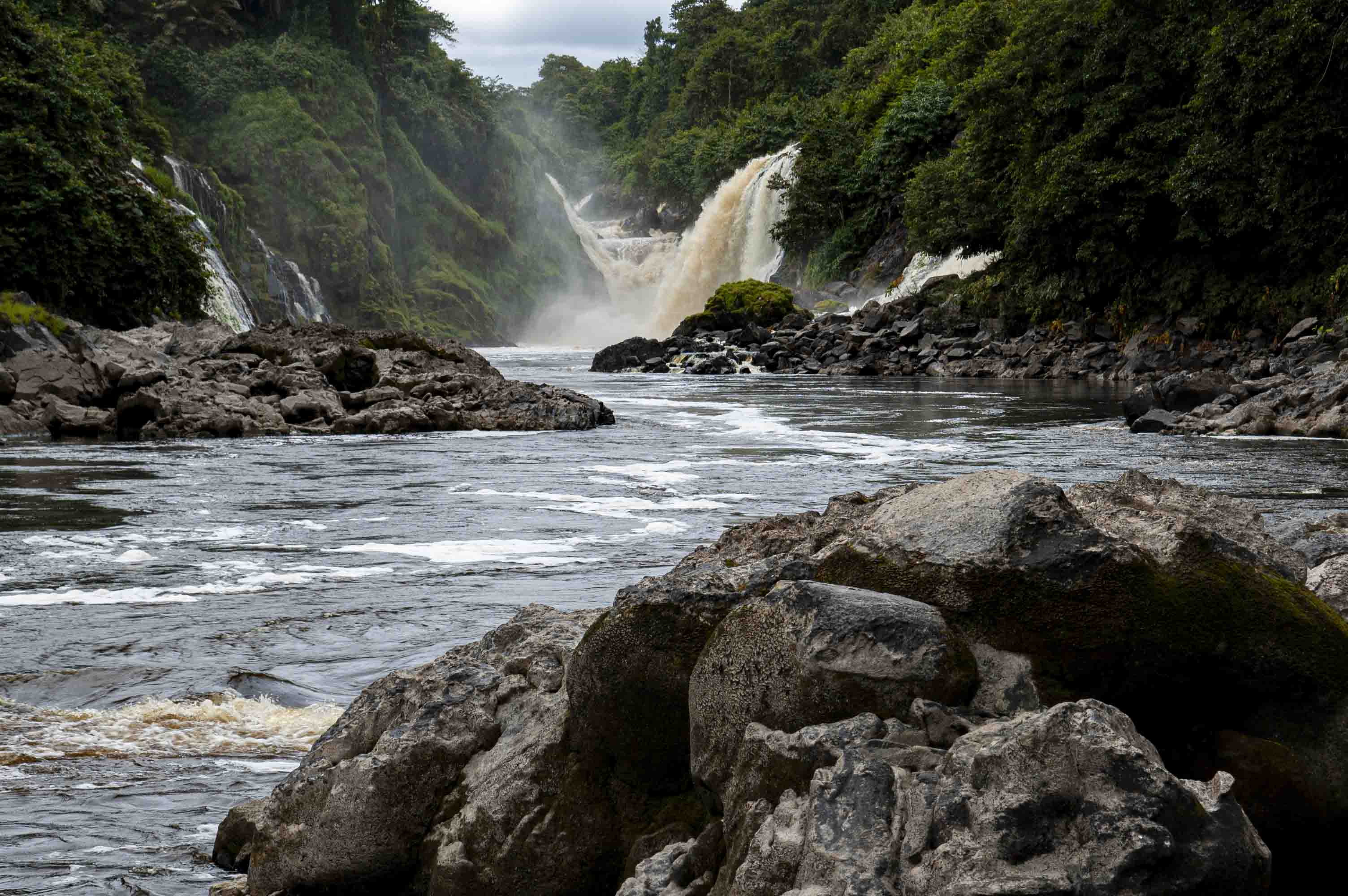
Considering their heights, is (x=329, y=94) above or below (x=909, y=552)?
above

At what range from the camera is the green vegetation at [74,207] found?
25.8 meters

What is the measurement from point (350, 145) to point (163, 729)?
63477 millimetres

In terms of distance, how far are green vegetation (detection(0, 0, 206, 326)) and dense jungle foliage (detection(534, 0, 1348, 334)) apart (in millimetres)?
21740

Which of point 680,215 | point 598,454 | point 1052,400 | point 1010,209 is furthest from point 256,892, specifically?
point 680,215

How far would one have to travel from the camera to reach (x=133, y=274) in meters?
28.3

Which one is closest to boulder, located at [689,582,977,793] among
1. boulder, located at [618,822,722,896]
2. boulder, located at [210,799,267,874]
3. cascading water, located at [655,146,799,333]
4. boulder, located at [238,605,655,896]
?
boulder, located at [618,822,722,896]

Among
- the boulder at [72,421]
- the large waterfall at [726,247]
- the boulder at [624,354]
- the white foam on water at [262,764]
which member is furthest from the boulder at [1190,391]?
the large waterfall at [726,247]

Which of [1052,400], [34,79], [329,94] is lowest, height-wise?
[1052,400]

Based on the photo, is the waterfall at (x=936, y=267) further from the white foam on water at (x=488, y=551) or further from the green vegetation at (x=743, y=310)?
the white foam on water at (x=488, y=551)

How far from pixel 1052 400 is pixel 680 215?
6084 cm

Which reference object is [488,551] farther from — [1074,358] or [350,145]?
[350,145]

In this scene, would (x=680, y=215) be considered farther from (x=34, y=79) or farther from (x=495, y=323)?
(x=34, y=79)

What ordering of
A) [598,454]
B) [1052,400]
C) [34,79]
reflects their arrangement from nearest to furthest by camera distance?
[598,454]
[1052,400]
[34,79]

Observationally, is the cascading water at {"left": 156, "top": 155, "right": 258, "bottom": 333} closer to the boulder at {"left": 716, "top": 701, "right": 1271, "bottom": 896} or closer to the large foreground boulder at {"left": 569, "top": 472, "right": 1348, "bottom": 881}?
the large foreground boulder at {"left": 569, "top": 472, "right": 1348, "bottom": 881}
